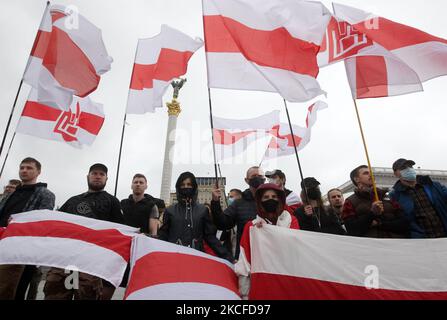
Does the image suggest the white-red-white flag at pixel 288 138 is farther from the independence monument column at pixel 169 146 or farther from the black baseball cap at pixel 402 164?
the independence monument column at pixel 169 146

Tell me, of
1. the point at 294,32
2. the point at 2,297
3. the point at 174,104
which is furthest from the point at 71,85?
the point at 174,104

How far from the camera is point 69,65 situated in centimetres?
486

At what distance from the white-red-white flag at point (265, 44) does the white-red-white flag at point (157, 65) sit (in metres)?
1.38

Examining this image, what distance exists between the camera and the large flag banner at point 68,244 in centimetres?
273

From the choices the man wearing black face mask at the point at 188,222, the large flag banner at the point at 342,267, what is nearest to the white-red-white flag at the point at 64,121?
the man wearing black face mask at the point at 188,222

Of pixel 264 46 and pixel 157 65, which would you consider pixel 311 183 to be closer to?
pixel 264 46

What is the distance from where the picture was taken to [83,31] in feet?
16.5

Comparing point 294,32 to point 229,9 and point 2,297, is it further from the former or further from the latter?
point 2,297

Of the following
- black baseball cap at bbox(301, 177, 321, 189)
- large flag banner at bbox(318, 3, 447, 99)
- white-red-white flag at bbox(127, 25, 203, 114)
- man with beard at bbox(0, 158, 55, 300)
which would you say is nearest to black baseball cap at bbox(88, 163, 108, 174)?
man with beard at bbox(0, 158, 55, 300)

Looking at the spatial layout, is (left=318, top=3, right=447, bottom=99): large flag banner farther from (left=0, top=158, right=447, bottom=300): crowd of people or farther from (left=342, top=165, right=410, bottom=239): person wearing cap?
(left=342, top=165, right=410, bottom=239): person wearing cap

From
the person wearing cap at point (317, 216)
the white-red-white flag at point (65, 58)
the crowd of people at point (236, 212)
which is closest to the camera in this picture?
the crowd of people at point (236, 212)

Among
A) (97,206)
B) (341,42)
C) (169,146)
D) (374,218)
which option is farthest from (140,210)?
(169,146)

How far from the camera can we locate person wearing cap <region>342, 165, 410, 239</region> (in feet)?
11.2

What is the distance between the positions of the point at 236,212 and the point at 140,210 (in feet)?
4.77
